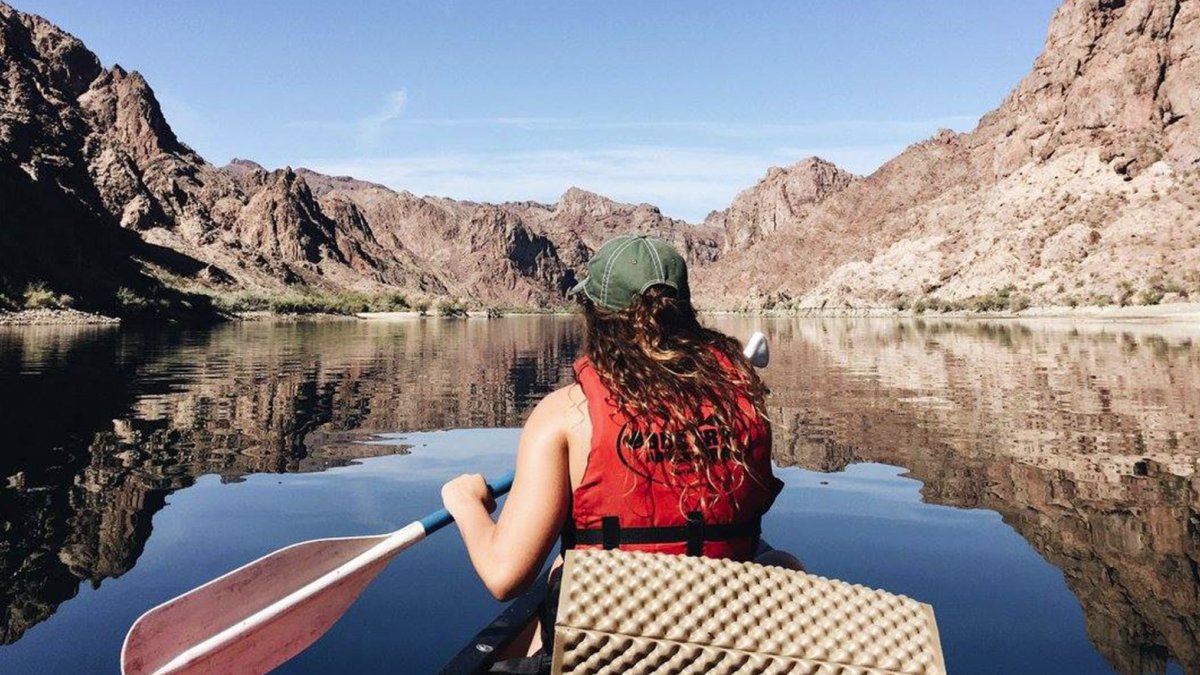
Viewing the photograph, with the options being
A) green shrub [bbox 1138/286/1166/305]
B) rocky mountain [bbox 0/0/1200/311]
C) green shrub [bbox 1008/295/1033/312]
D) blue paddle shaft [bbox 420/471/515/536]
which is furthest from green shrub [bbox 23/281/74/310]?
green shrub [bbox 1008/295/1033/312]

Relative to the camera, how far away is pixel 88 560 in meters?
7.26

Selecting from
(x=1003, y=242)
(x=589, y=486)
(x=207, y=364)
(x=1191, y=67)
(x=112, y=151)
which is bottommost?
(x=207, y=364)

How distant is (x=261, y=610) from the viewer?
162 inches

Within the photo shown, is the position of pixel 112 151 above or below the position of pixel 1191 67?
below

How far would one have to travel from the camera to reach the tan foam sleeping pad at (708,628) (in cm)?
262

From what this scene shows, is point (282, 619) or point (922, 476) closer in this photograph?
point (282, 619)

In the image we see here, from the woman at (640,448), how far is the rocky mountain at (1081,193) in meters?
91.4

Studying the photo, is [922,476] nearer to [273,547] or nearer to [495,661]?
[273,547]

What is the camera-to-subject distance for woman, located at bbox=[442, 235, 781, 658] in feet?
10.1

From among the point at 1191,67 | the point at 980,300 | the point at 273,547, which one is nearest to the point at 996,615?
the point at 273,547

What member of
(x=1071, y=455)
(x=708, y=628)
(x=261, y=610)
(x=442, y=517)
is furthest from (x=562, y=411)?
(x=1071, y=455)

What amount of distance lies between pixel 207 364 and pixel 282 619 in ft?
91.9

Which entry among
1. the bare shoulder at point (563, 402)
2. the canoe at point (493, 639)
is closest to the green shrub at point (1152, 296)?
the canoe at point (493, 639)

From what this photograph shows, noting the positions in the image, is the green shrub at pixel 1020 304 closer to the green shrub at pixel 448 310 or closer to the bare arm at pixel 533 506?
the bare arm at pixel 533 506
